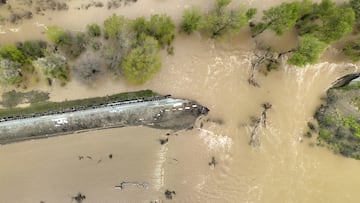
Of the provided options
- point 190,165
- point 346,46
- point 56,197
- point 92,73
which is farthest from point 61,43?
point 346,46

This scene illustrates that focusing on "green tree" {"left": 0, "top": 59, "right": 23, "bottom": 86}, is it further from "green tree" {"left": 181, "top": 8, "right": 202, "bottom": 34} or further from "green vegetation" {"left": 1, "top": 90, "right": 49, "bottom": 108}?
"green tree" {"left": 181, "top": 8, "right": 202, "bottom": 34}

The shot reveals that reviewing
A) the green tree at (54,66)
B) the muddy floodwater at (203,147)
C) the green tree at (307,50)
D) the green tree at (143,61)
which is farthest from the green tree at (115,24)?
the green tree at (307,50)

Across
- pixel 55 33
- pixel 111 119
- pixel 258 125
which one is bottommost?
pixel 111 119

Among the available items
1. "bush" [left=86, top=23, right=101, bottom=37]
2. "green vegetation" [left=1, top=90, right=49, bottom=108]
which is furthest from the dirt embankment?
"bush" [left=86, top=23, right=101, bottom=37]

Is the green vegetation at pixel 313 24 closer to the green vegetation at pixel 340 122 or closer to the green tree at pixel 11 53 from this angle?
the green vegetation at pixel 340 122

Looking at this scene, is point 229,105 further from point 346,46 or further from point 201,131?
point 346,46

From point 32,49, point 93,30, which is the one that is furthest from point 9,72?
point 93,30

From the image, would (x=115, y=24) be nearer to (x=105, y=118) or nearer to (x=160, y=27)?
(x=160, y=27)
